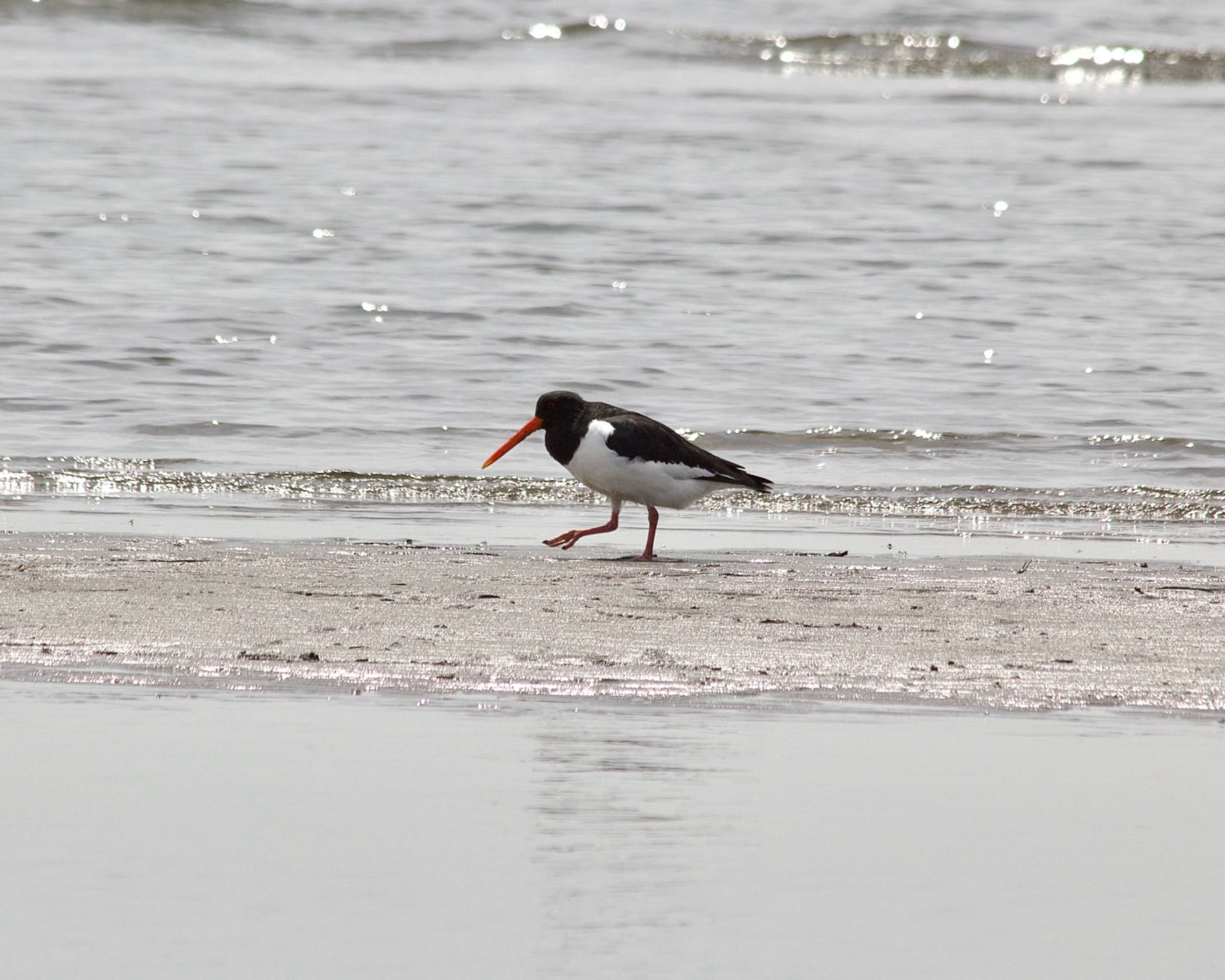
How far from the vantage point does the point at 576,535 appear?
7.38 meters

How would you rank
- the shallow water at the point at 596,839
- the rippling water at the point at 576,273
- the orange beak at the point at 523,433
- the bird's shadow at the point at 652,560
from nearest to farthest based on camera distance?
the shallow water at the point at 596,839, the bird's shadow at the point at 652,560, the orange beak at the point at 523,433, the rippling water at the point at 576,273

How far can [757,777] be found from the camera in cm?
378

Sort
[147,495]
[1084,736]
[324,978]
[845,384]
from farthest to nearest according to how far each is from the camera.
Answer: [845,384] < [147,495] < [1084,736] < [324,978]

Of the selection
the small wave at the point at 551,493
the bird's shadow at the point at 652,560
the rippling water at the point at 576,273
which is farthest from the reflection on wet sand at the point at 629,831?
the small wave at the point at 551,493

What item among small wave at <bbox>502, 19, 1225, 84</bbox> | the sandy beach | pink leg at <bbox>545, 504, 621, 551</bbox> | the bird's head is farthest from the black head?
small wave at <bbox>502, 19, 1225, 84</bbox>

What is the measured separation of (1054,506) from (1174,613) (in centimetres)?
313

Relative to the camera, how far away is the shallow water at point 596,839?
2.86m

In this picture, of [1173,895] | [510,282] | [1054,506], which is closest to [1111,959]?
[1173,895]

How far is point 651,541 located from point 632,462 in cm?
38

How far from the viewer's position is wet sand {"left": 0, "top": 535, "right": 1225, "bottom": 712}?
462 cm

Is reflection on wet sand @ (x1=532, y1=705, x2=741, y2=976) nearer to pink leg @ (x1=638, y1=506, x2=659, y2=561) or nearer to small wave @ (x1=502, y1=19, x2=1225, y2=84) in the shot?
pink leg @ (x1=638, y1=506, x2=659, y2=561)

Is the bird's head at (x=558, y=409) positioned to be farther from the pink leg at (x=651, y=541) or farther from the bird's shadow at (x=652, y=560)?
the bird's shadow at (x=652, y=560)

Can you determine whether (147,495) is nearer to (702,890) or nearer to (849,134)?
(702,890)

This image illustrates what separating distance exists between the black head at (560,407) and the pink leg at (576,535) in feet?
1.50
